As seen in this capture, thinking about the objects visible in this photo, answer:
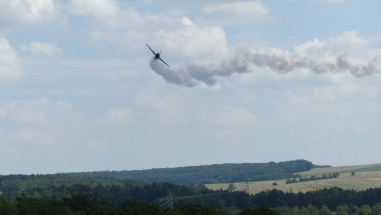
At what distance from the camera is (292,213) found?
19750cm

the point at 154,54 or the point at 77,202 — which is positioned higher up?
the point at 154,54

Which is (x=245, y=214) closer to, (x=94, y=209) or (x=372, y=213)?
(x=94, y=209)

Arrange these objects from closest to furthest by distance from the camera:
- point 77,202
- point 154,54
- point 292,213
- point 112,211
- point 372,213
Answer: point 154,54 < point 112,211 < point 77,202 < point 372,213 < point 292,213

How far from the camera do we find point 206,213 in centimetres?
12762

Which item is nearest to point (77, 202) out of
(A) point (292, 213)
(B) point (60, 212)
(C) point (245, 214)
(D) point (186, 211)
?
(B) point (60, 212)

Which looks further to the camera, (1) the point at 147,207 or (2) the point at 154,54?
(1) the point at 147,207

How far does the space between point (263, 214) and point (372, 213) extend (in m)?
70.1

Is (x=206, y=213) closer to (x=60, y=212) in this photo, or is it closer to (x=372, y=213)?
(x=60, y=212)

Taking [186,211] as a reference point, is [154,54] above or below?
above

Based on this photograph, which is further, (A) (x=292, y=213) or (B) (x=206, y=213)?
(A) (x=292, y=213)

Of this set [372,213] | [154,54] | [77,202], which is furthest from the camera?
[372,213]

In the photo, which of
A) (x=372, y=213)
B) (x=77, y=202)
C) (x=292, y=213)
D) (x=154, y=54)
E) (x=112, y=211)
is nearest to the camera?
(x=154, y=54)

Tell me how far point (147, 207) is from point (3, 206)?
2590 cm

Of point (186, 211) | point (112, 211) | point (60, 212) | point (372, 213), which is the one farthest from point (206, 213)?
point (372, 213)
